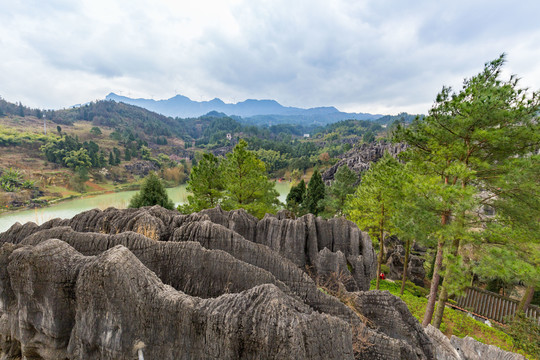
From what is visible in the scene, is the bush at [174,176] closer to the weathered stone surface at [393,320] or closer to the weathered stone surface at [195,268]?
the weathered stone surface at [195,268]

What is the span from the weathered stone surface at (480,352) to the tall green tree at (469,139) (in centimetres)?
227

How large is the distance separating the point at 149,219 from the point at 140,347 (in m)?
3.78

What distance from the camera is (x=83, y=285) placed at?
373cm

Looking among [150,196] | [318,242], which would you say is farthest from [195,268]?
[150,196]

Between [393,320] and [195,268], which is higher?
[195,268]

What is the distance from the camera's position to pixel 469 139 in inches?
319

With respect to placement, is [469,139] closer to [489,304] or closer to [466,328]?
[466,328]

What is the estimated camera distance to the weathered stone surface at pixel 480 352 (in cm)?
565

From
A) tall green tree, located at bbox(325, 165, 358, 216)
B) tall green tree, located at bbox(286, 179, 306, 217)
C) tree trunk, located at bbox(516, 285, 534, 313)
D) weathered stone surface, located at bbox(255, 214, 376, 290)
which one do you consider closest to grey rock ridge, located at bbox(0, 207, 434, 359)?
weathered stone surface, located at bbox(255, 214, 376, 290)

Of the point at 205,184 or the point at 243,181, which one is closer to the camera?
the point at 243,181

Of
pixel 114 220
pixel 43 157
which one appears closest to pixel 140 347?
pixel 114 220

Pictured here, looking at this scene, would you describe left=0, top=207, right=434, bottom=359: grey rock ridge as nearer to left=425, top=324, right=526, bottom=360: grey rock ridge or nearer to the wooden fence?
left=425, top=324, right=526, bottom=360: grey rock ridge

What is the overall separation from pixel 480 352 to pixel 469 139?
6372 mm

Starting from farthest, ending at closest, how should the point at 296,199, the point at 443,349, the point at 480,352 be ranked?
the point at 296,199, the point at 480,352, the point at 443,349
